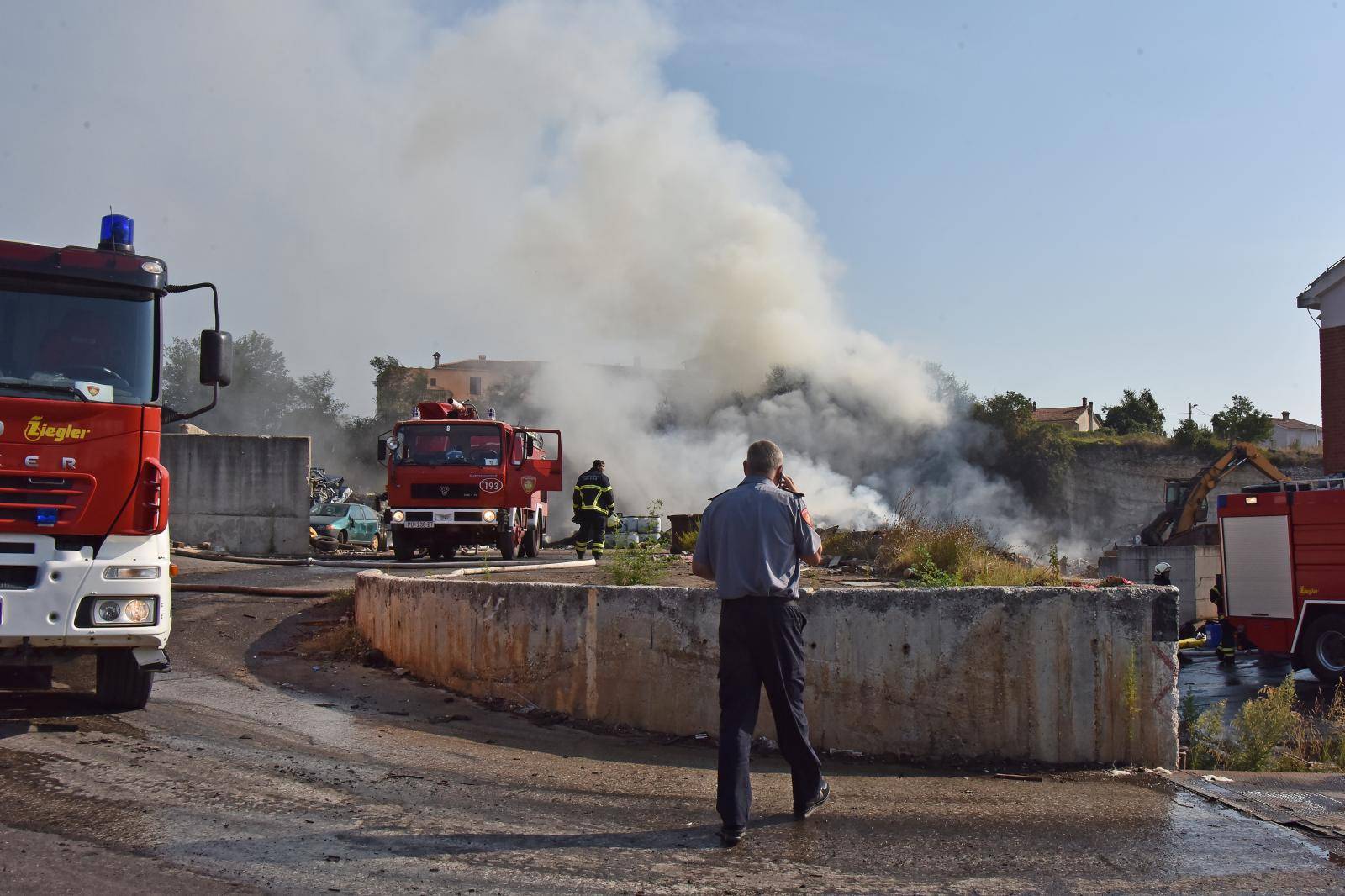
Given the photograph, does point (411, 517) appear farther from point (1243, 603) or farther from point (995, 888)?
point (995, 888)

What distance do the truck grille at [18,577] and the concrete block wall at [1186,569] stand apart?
15.3 m

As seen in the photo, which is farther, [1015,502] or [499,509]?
[1015,502]

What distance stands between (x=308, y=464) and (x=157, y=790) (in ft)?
49.7

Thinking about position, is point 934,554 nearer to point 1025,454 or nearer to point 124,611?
point 124,611

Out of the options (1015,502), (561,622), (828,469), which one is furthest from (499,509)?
(1015,502)

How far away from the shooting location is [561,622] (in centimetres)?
646

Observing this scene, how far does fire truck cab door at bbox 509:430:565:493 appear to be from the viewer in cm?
1705

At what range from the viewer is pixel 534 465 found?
1773 cm

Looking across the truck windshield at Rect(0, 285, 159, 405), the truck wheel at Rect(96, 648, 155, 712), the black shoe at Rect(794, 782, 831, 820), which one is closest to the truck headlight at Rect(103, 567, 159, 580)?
the truck wheel at Rect(96, 648, 155, 712)

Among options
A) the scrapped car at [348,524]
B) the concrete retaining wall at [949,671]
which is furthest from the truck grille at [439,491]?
the concrete retaining wall at [949,671]

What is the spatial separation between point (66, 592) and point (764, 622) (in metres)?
3.77

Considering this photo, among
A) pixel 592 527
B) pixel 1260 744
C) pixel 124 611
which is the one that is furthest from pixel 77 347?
pixel 592 527

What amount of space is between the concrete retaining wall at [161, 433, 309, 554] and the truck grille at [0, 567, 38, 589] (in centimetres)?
1362

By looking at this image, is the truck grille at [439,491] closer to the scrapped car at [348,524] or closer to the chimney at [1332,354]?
the scrapped car at [348,524]
